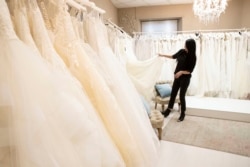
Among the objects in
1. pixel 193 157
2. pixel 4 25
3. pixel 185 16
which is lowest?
pixel 193 157

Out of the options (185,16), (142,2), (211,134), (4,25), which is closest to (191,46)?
(211,134)

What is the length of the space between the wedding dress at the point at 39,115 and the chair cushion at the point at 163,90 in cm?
255

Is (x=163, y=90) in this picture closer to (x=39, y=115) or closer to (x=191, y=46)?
(x=191, y=46)

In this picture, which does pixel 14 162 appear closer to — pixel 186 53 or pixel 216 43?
pixel 186 53

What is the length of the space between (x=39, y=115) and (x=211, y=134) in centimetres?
237

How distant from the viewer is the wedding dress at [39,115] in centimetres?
57

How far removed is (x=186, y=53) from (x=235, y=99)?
64.7 inches

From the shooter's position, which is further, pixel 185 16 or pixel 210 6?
pixel 185 16

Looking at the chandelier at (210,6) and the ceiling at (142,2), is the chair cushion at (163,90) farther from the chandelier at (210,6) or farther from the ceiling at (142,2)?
the ceiling at (142,2)

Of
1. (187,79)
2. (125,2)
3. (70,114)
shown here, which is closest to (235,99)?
(187,79)

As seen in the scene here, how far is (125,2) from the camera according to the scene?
4.06 m

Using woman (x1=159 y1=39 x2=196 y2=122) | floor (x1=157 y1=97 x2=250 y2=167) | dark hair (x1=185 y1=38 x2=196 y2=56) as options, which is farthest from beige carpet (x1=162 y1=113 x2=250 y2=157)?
dark hair (x1=185 y1=38 x2=196 y2=56)

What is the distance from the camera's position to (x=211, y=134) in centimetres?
242

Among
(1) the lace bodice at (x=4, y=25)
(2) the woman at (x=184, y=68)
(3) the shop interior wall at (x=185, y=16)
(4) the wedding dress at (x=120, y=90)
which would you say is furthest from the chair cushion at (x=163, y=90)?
(1) the lace bodice at (x=4, y=25)
